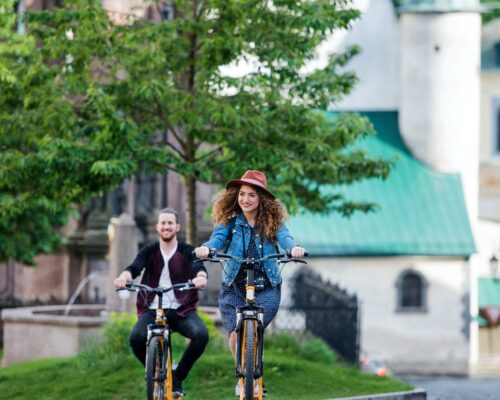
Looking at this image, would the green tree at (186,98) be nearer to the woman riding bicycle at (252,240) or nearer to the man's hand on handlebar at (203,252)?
the woman riding bicycle at (252,240)

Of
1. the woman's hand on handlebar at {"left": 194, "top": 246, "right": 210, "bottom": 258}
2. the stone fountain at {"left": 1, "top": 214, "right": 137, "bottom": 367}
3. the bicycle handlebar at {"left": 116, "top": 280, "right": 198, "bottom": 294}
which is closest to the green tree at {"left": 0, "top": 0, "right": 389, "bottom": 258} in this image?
the stone fountain at {"left": 1, "top": 214, "right": 137, "bottom": 367}

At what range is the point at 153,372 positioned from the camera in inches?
455

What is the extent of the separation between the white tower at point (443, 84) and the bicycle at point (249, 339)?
33.7 meters

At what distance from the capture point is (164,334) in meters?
11.7

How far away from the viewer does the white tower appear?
4469 cm

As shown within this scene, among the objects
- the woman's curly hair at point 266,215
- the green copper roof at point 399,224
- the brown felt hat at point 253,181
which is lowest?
the woman's curly hair at point 266,215

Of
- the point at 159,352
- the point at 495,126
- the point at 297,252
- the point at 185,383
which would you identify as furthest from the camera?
the point at 495,126

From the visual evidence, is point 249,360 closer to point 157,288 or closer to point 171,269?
point 157,288

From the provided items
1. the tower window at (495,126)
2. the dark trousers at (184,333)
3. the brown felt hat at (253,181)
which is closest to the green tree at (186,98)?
the dark trousers at (184,333)

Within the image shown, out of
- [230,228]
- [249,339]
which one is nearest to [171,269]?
[230,228]

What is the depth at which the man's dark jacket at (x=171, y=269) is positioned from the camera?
12.4 m

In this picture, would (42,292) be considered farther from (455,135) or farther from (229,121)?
(229,121)

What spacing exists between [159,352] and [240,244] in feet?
3.34

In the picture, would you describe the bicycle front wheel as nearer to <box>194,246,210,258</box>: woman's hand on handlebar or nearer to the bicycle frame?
the bicycle frame
